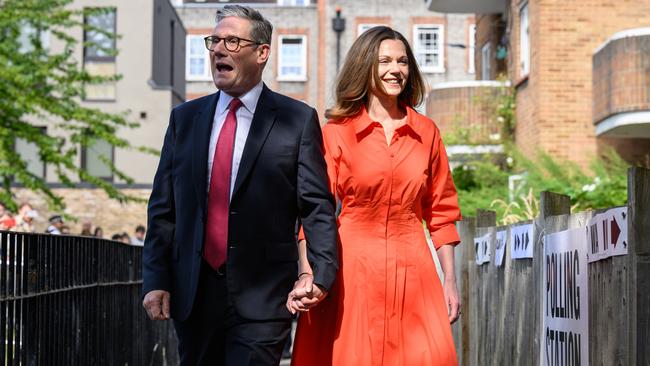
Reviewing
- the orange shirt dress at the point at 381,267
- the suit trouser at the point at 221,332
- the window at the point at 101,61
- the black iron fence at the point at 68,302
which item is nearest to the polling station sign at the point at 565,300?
the orange shirt dress at the point at 381,267

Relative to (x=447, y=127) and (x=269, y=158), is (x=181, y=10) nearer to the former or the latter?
(x=447, y=127)

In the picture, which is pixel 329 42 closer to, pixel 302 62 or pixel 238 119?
pixel 302 62

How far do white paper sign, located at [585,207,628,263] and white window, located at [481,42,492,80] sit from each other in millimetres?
26209

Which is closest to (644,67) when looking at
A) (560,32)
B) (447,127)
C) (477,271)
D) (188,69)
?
(560,32)

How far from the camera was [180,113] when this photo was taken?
6492 mm

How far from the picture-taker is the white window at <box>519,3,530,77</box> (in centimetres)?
2770

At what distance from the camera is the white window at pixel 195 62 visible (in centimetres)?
6291

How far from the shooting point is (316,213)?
20.7 feet

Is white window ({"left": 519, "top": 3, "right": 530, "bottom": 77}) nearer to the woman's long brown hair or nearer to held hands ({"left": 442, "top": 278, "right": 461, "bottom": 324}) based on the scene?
the woman's long brown hair

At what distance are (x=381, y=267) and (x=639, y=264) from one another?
144 cm

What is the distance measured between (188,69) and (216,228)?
57379 millimetres

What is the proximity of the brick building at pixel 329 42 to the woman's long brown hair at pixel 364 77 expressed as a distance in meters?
53.8

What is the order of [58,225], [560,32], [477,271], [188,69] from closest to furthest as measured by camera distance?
[477,271] → [58,225] → [560,32] → [188,69]

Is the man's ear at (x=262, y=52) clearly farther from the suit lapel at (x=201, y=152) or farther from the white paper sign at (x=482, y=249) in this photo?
the white paper sign at (x=482, y=249)
